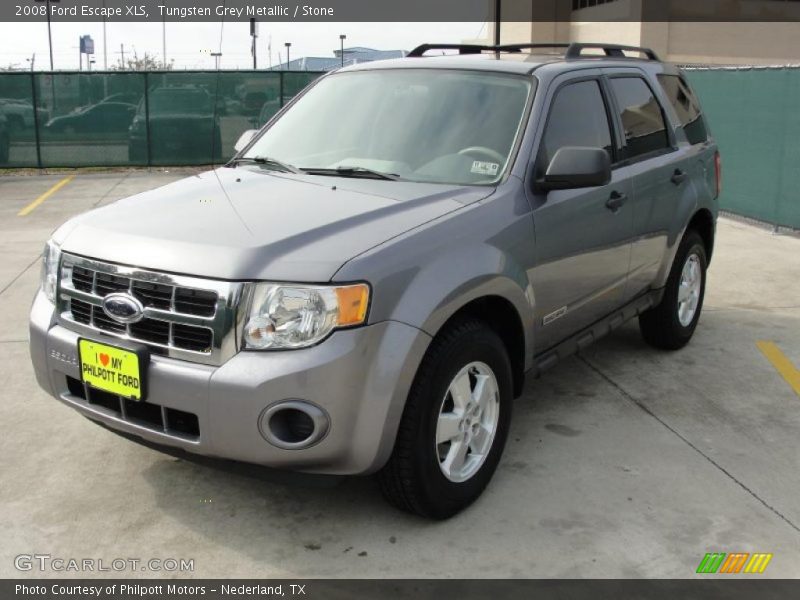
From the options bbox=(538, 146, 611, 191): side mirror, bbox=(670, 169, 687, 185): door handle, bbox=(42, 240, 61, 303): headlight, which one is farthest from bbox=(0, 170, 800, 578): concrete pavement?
bbox=(538, 146, 611, 191): side mirror

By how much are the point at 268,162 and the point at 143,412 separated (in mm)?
1653

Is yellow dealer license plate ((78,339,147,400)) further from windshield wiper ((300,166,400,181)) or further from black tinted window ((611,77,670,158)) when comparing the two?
black tinted window ((611,77,670,158))

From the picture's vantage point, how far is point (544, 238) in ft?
13.1

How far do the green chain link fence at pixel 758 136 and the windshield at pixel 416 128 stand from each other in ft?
23.6

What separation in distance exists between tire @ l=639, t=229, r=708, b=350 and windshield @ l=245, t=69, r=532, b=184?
1.97 m

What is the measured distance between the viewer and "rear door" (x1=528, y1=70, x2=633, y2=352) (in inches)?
159

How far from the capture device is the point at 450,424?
3.44m

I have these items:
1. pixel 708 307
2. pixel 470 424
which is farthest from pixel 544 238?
pixel 708 307

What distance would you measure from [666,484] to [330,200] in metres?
1.94

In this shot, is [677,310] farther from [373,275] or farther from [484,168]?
[373,275]

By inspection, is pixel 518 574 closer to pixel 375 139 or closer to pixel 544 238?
pixel 544 238

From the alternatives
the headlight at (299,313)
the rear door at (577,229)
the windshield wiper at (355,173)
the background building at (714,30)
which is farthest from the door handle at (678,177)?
the background building at (714,30)

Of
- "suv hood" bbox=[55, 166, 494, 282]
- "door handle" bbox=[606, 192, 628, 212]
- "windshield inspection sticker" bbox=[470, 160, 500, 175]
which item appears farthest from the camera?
"door handle" bbox=[606, 192, 628, 212]

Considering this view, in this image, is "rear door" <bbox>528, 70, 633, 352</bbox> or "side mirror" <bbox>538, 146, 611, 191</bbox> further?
"rear door" <bbox>528, 70, 633, 352</bbox>
